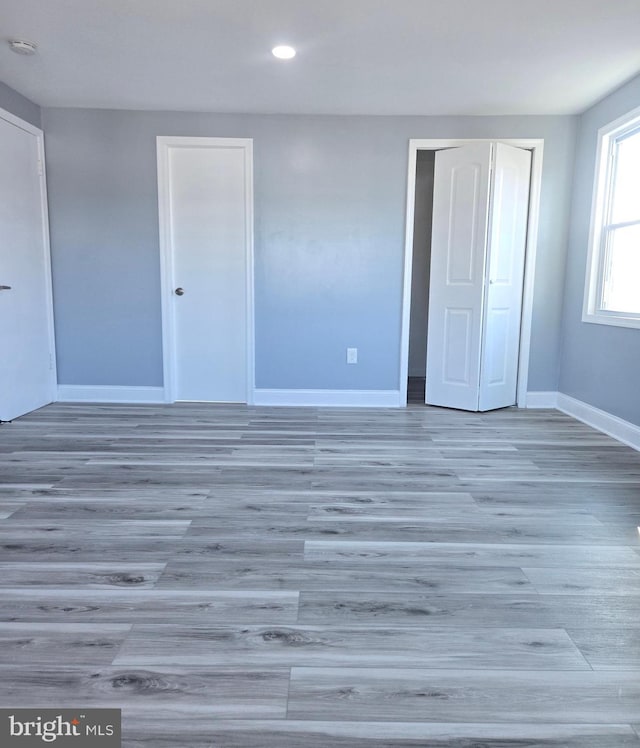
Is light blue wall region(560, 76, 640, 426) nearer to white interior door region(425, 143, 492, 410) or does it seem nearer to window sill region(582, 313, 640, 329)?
window sill region(582, 313, 640, 329)

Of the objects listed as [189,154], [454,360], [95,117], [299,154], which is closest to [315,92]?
[299,154]

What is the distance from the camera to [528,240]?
13.9 ft

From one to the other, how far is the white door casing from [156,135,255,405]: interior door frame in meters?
1.54

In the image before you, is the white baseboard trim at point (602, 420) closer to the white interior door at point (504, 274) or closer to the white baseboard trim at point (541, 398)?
the white baseboard trim at point (541, 398)

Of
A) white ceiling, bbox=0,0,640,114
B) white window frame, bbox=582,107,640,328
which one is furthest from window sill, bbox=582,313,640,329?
white ceiling, bbox=0,0,640,114

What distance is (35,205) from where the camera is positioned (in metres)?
4.04

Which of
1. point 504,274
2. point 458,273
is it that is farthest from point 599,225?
point 458,273

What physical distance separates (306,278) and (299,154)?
3.26 ft

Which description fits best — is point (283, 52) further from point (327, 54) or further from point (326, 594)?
point (326, 594)

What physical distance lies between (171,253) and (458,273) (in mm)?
2395

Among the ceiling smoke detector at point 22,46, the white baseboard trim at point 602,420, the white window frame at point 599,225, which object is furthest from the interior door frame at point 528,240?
the ceiling smoke detector at point 22,46

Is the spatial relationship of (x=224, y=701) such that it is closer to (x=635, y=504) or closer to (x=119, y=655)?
(x=119, y=655)

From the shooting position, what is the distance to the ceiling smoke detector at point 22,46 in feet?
9.60

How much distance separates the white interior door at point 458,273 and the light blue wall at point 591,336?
76cm
